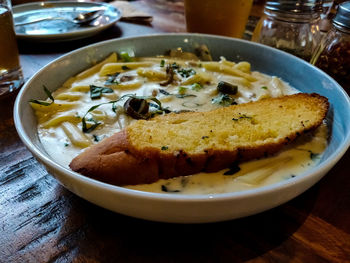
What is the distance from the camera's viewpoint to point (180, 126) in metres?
1.48

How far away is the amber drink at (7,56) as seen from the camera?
7.04ft

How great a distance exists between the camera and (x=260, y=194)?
0.98 metres

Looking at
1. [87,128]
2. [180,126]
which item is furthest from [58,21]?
[180,126]

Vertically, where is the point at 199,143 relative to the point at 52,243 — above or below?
above

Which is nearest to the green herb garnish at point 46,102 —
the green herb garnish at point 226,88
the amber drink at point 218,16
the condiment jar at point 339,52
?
the green herb garnish at point 226,88

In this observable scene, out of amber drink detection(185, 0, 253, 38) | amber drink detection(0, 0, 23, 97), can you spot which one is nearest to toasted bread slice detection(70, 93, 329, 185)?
amber drink detection(0, 0, 23, 97)

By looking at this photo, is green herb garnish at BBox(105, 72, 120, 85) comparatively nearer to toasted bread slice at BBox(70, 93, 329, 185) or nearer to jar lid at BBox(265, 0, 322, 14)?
toasted bread slice at BBox(70, 93, 329, 185)

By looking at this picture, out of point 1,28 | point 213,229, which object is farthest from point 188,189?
point 1,28

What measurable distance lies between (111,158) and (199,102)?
0.82 m

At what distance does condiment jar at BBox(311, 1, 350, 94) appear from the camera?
210cm

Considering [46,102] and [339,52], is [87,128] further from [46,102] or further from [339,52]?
[339,52]

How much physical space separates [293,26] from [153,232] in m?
2.36

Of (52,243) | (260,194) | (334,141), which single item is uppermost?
(260,194)

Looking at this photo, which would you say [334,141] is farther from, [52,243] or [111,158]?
[52,243]
